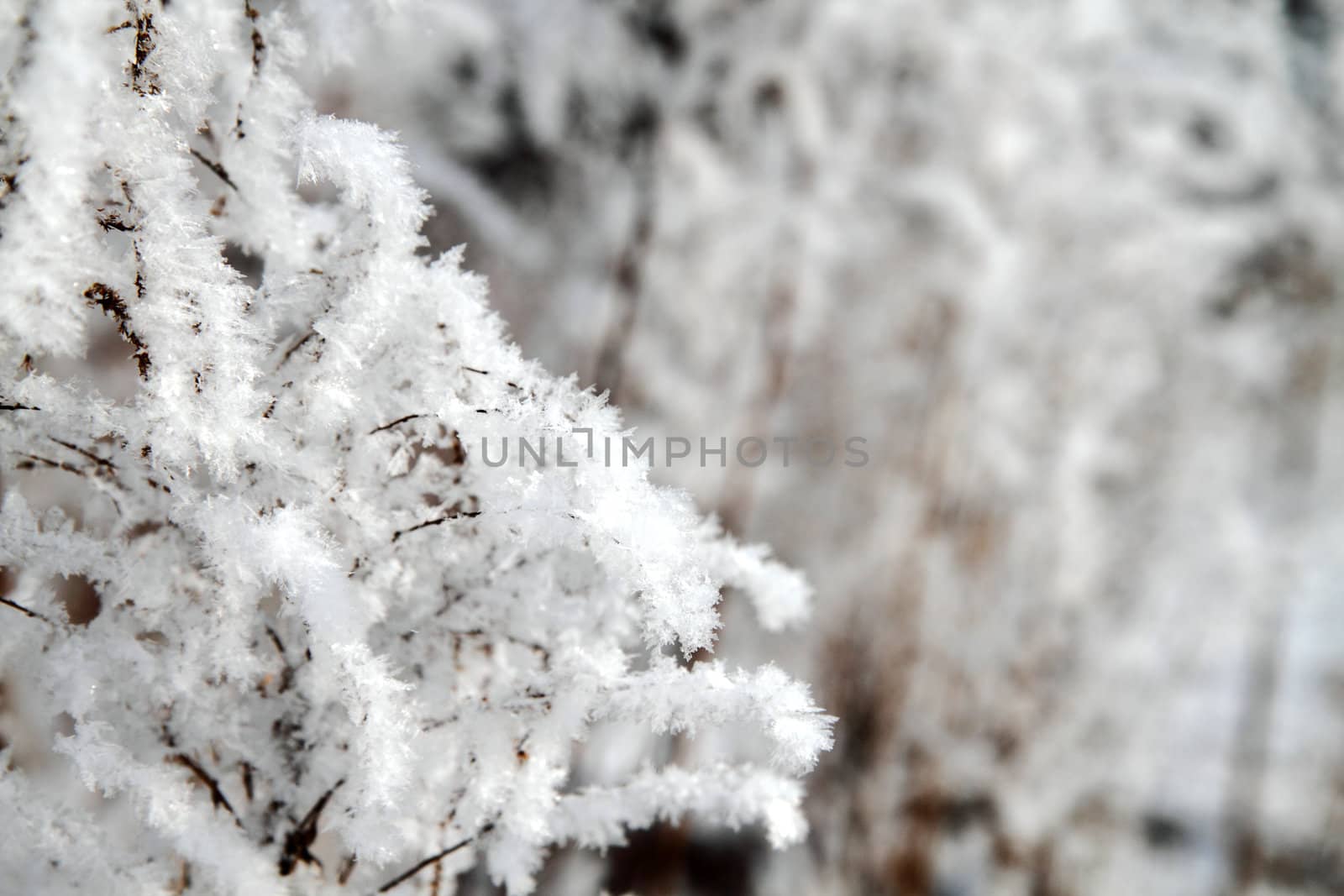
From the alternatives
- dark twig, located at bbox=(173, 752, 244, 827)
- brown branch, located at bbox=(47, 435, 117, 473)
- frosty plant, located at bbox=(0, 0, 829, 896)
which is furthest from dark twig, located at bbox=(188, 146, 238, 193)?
dark twig, located at bbox=(173, 752, 244, 827)

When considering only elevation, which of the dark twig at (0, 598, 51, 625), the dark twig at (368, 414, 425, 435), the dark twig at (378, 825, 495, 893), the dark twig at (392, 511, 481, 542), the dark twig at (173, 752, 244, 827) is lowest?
the dark twig at (378, 825, 495, 893)

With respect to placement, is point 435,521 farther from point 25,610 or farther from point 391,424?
point 25,610

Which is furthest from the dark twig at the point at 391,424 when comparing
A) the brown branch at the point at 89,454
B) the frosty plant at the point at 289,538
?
the brown branch at the point at 89,454

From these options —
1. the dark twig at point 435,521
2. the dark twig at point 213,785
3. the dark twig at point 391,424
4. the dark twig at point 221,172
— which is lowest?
the dark twig at point 213,785

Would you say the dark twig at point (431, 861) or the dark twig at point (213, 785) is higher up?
the dark twig at point (213, 785)

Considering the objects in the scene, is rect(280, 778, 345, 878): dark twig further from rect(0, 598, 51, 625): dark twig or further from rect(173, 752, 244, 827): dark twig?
rect(0, 598, 51, 625): dark twig

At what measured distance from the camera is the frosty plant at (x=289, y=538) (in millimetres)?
293

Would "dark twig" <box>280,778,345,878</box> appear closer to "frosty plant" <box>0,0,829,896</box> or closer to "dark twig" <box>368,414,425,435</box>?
"frosty plant" <box>0,0,829,896</box>

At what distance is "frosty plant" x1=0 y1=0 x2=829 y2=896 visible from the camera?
0.29 m

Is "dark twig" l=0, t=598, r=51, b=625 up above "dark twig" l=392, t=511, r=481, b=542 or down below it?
below

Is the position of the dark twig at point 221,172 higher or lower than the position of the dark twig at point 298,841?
higher

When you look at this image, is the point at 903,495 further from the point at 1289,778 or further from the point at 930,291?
the point at 1289,778

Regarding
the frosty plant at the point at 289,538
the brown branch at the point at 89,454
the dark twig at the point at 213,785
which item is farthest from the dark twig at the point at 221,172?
the dark twig at the point at 213,785

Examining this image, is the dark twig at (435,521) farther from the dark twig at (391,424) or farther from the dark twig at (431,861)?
the dark twig at (431,861)
